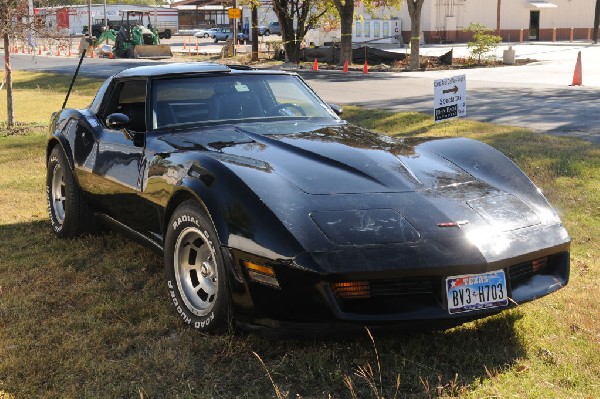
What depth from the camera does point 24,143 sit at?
12.4 m

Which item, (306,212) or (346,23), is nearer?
(306,212)

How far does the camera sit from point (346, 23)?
32.4 meters

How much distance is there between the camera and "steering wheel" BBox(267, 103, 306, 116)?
5.29m

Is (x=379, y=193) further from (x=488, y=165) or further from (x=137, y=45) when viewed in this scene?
(x=137, y=45)

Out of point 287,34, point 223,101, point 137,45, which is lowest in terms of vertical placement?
point 223,101

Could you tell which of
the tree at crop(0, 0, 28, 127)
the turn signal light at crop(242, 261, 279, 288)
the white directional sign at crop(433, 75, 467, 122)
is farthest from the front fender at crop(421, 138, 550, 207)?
the tree at crop(0, 0, 28, 127)

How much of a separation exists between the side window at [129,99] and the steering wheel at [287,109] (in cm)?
91

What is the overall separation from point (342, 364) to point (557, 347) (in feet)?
3.61

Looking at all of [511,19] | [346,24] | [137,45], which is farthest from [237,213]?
[511,19]

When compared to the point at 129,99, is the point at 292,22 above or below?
above

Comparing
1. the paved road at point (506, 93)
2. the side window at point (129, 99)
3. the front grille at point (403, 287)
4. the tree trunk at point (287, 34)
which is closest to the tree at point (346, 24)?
the tree trunk at point (287, 34)

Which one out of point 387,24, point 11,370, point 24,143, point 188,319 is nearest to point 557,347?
point 188,319

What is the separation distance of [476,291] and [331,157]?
1.21 meters

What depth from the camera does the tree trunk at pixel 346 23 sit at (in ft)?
106
